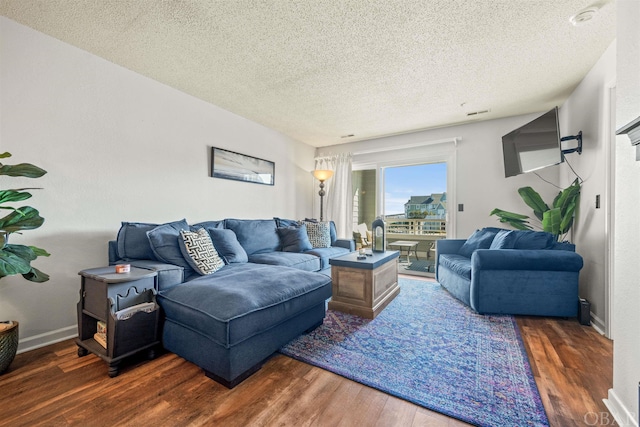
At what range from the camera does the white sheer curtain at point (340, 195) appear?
493cm

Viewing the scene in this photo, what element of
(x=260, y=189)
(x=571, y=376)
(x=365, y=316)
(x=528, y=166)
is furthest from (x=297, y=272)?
(x=528, y=166)

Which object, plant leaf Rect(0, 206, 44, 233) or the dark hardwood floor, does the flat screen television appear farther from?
plant leaf Rect(0, 206, 44, 233)

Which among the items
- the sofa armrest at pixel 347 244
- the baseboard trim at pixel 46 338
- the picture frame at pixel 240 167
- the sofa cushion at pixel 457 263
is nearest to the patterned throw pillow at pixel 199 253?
the baseboard trim at pixel 46 338

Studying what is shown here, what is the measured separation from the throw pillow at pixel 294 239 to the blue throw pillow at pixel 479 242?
6.73 feet

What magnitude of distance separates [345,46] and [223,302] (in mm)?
2107

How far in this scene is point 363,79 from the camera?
2664mm

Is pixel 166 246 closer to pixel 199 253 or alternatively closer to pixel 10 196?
pixel 199 253

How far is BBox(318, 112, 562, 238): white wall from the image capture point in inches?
143

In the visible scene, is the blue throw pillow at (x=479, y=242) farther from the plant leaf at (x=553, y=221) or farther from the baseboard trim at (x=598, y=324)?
the baseboard trim at (x=598, y=324)

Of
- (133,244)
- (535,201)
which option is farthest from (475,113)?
(133,244)

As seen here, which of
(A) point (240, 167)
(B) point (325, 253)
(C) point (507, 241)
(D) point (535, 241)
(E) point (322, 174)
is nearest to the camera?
(D) point (535, 241)

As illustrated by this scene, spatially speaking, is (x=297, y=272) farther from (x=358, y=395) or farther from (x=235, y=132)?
(x=235, y=132)

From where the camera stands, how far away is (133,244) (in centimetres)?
218

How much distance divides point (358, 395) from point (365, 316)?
105 centimetres
